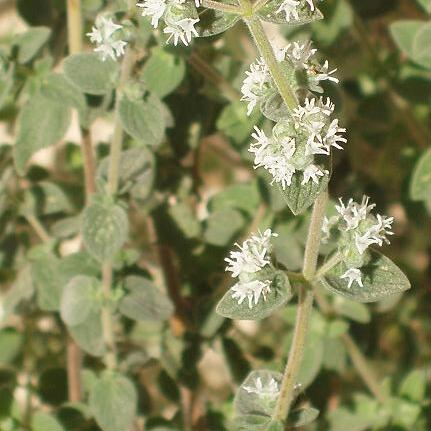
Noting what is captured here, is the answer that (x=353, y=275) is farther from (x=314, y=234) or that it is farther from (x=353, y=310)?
(x=353, y=310)

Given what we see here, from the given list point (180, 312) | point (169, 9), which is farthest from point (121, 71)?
point (180, 312)

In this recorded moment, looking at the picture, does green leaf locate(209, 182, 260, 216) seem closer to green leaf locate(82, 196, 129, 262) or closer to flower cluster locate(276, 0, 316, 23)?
green leaf locate(82, 196, 129, 262)

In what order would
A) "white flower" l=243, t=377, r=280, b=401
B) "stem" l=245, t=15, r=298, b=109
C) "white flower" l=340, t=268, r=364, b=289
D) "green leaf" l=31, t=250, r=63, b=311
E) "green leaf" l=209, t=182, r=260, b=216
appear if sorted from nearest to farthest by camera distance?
"stem" l=245, t=15, r=298, b=109 → "white flower" l=340, t=268, r=364, b=289 → "white flower" l=243, t=377, r=280, b=401 → "green leaf" l=31, t=250, r=63, b=311 → "green leaf" l=209, t=182, r=260, b=216

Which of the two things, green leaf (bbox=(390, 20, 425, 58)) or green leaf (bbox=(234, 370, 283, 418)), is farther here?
green leaf (bbox=(390, 20, 425, 58))

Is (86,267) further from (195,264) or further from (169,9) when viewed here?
(169,9)

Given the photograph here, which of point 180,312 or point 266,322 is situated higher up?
point 180,312

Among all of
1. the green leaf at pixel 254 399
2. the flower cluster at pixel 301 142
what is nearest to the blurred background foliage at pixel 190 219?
the green leaf at pixel 254 399

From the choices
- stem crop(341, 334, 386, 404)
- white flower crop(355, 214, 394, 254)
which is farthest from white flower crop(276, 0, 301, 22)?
stem crop(341, 334, 386, 404)
